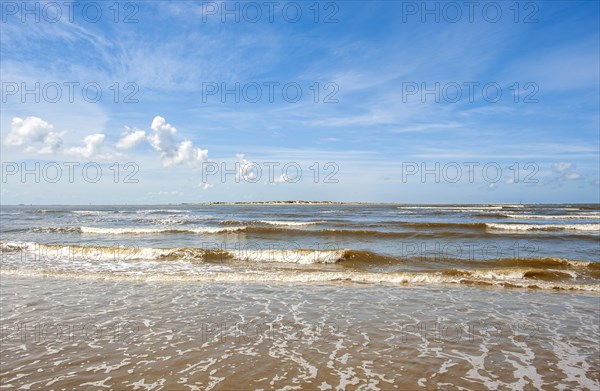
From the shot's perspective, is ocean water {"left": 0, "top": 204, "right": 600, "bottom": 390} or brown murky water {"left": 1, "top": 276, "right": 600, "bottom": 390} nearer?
brown murky water {"left": 1, "top": 276, "right": 600, "bottom": 390}

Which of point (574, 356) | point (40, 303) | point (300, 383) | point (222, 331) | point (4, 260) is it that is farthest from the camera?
point (4, 260)

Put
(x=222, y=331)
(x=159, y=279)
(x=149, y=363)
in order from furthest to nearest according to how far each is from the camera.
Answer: (x=159, y=279), (x=222, y=331), (x=149, y=363)

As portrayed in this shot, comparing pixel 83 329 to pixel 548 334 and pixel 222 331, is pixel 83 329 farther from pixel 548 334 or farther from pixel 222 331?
pixel 548 334

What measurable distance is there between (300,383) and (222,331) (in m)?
2.66

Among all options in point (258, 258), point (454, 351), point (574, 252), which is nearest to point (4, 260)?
point (258, 258)

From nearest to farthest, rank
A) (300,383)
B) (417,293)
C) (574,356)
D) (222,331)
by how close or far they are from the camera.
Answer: (300,383) < (574,356) < (222,331) < (417,293)

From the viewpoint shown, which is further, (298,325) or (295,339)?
(298,325)

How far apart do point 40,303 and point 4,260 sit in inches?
401

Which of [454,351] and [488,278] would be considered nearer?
[454,351]

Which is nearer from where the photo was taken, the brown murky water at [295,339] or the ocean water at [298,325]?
the brown murky water at [295,339]

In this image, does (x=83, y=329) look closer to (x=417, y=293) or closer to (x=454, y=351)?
(x=454, y=351)

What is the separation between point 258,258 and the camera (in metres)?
17.8

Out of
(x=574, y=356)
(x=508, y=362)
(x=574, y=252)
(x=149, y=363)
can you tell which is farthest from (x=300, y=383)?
(x=574, y=252)

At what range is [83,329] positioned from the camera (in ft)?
24.4
